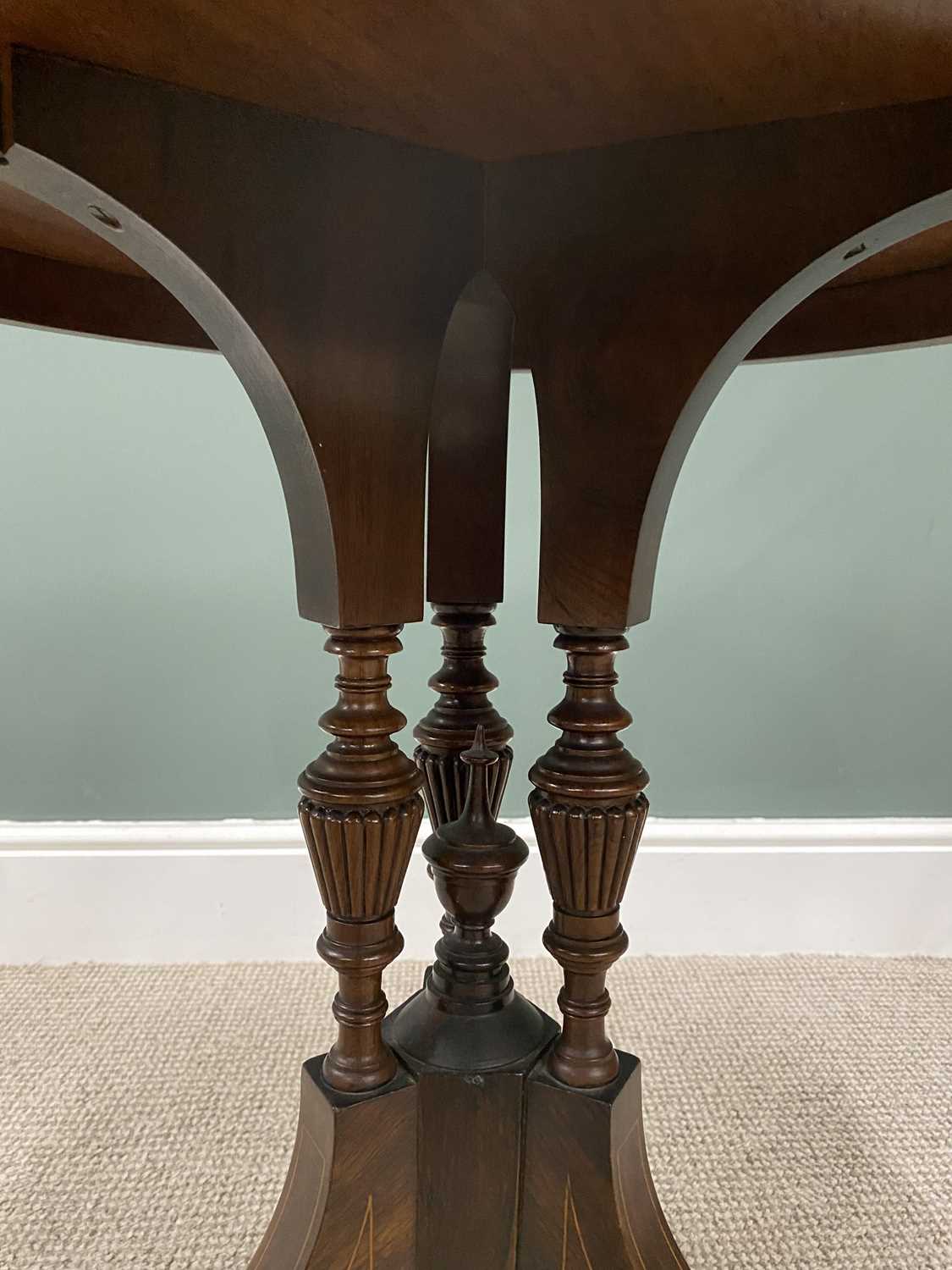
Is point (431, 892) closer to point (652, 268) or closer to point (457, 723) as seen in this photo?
point (457, 723)

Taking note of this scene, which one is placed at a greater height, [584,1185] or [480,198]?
[480,198]

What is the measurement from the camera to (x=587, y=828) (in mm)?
423

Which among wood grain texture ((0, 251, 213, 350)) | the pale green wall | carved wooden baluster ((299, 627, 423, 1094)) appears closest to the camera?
carved wooden baluster ((299, 627, 423, 1094))

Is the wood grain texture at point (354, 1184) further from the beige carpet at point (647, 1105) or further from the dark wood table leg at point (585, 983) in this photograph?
the beige carpet at point (647, 1105)

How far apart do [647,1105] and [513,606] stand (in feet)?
1.54

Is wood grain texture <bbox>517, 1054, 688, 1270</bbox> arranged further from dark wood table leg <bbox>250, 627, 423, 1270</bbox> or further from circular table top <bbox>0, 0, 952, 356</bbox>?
circular table top <bbox>0, 0, 952, 356</bbox>

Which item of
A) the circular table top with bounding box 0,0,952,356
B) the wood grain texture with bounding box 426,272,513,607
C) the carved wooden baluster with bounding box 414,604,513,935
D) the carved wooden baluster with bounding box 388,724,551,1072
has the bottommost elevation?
the carved wooden baluster with bounding box 388,724,551,1072

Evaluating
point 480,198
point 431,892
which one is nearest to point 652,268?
point 480,198

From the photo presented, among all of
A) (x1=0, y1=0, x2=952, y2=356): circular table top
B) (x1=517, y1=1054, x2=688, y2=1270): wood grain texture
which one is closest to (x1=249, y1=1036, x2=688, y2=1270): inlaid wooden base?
(x1=517, y1=1054, x2=688, y2=1270): wood grain texture

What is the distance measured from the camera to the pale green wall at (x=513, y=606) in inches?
36.8

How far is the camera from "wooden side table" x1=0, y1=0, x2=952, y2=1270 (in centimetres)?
29

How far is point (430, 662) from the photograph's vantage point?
3.15ft

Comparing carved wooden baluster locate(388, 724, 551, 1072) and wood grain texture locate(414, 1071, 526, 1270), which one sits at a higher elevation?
carved wooden baluster locate(388, 724, 551, 1072)

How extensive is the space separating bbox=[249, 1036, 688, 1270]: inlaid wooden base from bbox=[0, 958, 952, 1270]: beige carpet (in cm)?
17
